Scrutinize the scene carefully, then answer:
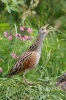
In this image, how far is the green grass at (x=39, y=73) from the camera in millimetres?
7969

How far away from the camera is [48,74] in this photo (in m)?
10.0

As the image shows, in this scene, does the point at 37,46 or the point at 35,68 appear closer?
the point at 37,46

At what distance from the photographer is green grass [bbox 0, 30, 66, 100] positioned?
7969mm

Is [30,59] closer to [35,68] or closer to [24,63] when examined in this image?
[24,63]

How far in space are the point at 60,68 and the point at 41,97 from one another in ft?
8.55

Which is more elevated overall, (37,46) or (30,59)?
(37,46)

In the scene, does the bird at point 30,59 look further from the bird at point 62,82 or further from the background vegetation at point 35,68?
the bird at point 62,82

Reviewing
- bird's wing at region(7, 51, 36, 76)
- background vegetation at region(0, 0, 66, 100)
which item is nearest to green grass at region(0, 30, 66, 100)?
background vegetation at region(0, 0, 66, 100)

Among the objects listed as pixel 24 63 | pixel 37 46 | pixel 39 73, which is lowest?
pixel 39 73

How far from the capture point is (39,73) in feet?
33.0

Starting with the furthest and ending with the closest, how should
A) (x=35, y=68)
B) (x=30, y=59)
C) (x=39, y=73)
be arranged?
(x=35, y=68)
(x=39, y=73)
(x=30, y=59)

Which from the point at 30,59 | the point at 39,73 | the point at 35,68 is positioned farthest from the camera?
the point at 35,68

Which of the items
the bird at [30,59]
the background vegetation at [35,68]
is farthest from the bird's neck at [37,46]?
the background vegetation at [35,68]

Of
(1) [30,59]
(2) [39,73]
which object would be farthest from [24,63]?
(2) [39,73]
